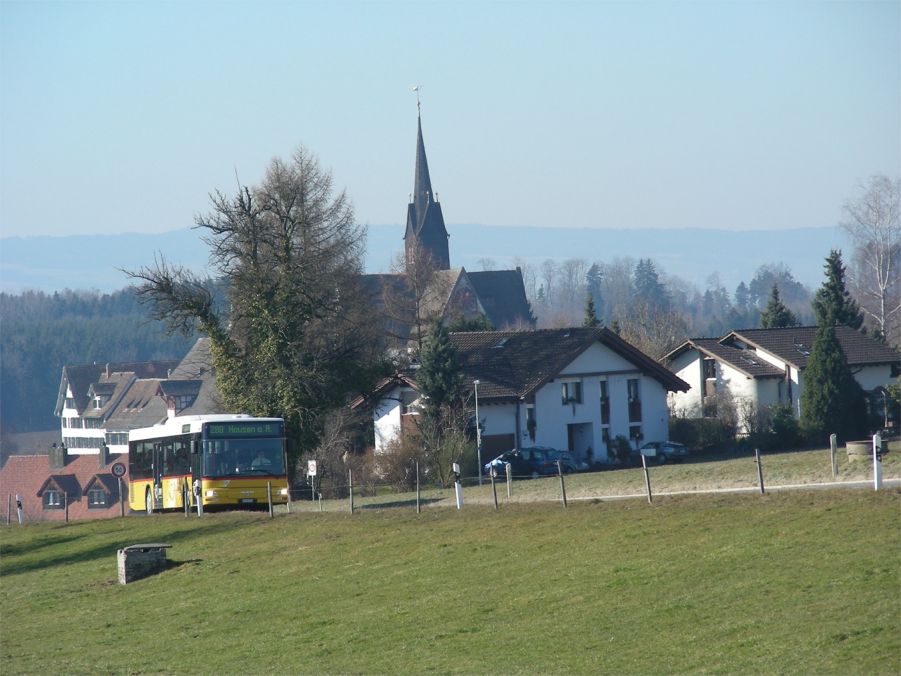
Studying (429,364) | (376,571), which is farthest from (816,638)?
(429,364)

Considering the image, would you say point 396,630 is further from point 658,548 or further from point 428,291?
point 428,291

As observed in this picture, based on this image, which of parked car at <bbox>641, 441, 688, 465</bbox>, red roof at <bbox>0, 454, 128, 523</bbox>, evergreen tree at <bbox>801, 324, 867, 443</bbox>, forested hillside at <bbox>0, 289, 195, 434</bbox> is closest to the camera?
parked car at <bbox>641, 441, 688, 465</bbox>

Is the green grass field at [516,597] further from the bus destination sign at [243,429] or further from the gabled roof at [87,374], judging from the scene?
the gabled roof at [87,374]

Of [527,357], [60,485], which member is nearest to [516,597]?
[527,357]

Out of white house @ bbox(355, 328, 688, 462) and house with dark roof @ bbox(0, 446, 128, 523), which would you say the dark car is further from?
house with dark roof @ bbox(0, 446, 128, 523)

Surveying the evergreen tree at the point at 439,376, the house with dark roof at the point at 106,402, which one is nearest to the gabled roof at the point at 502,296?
the house with dark roof at the point at 106,402

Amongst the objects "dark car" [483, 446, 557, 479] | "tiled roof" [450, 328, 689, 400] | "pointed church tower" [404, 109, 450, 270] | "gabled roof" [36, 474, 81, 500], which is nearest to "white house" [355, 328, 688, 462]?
"tiled roof" [450, 328, 689, 400]

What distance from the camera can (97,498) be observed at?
81750 mm

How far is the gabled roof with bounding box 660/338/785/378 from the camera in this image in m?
72.1

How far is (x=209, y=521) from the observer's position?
35.3 metres

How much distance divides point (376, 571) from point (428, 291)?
65.3 meters

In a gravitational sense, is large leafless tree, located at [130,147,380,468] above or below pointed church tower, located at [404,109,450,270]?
below

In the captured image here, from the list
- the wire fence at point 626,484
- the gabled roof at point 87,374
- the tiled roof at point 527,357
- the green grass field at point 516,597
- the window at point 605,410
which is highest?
the gabled roof at point 87,374

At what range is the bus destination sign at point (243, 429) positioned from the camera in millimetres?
36688
